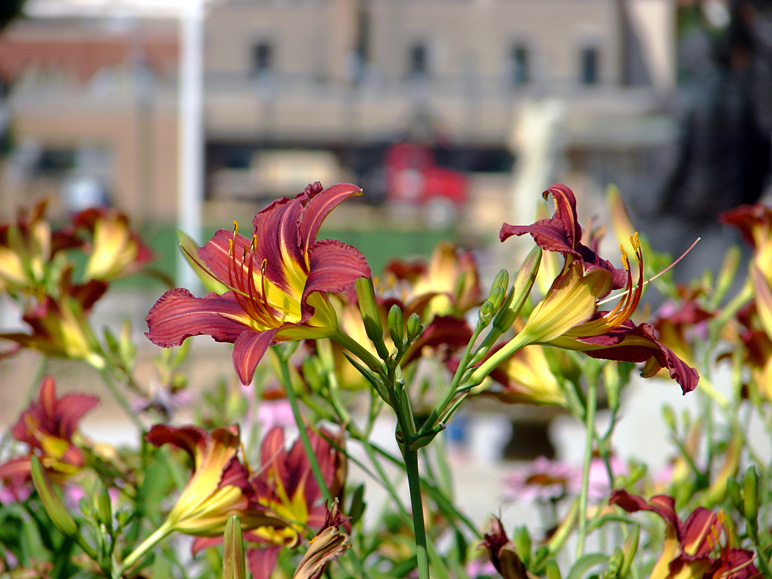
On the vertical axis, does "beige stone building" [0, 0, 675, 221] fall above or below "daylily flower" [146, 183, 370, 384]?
above

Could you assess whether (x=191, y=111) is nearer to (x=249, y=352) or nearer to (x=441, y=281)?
(x=441, y=281)

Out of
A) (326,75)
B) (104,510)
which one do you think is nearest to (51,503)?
(104,510)

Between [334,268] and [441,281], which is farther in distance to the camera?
[441,281]

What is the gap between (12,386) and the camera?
19.6ft

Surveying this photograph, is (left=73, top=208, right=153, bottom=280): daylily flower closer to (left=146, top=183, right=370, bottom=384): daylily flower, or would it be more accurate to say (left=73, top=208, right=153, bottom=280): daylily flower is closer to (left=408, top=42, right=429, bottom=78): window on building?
(left=146, top=183, right=370, bottom=384): daylily flower

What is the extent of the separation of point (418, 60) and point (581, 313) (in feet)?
85.9

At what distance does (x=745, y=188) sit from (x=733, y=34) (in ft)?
2.06

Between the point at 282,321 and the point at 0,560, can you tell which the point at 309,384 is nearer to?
the point at 282,321

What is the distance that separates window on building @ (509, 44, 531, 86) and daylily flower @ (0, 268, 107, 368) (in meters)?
24.2

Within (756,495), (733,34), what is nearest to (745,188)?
(733,34)

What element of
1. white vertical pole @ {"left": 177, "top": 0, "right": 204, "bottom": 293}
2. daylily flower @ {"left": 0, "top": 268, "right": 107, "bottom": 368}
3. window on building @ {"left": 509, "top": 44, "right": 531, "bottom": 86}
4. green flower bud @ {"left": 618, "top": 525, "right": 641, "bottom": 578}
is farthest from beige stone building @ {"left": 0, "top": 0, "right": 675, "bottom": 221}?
green flower bud @ {"left": 618, "top": 525, "right": 641, "bottom": 578}

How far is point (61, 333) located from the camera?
982 mm

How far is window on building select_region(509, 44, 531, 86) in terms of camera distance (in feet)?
80.7

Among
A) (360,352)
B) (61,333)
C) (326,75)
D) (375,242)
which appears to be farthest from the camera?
(326,75)
